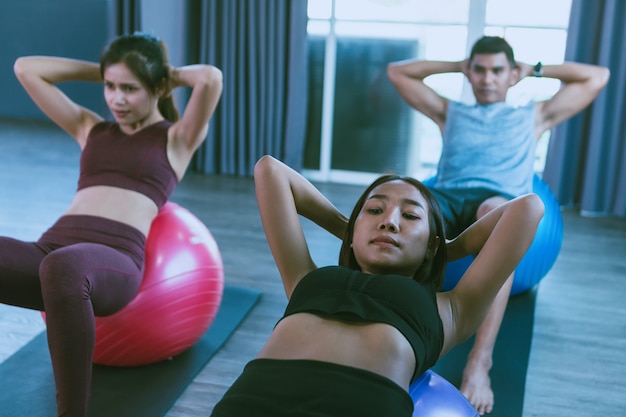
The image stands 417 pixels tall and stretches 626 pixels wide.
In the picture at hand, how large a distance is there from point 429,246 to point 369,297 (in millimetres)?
231

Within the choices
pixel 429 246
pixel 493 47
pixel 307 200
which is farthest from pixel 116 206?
pixel 493 47

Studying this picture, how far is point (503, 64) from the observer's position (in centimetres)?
267

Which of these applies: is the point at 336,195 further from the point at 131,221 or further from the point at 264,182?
the point at 264,182

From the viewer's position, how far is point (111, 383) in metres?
2.13

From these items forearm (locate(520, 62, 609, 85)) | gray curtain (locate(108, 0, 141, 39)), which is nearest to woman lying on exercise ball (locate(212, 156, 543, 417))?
forearm (locate(520, 62, 609, 85))

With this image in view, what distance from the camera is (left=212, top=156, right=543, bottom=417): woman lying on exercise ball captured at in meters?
1.28

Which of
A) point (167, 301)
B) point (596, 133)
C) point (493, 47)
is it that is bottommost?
point (167, 301)

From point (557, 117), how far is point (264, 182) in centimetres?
152

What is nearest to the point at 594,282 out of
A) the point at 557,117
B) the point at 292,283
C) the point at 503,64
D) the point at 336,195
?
the point at 557,117

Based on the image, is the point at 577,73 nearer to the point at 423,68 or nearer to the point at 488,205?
the point at 423,68

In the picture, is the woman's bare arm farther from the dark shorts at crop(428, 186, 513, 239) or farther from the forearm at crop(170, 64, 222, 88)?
the dark shorts at crop(428, 186, 513, 239)

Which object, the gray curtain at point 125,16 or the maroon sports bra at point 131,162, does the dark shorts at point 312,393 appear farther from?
the gray curtain at point 125,16

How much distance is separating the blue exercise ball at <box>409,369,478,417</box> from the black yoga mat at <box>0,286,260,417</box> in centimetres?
81

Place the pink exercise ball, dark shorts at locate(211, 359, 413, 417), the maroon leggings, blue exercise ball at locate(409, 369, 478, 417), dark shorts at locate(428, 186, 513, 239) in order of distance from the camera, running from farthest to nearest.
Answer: dark shorts at locate(428, 186, 513, 239) → the pink exercise ball → the maroon leggings → blue exercise ball at locate(409, 369, 478, 417) → dark shorts at locate(211, 359, 413, 417)
